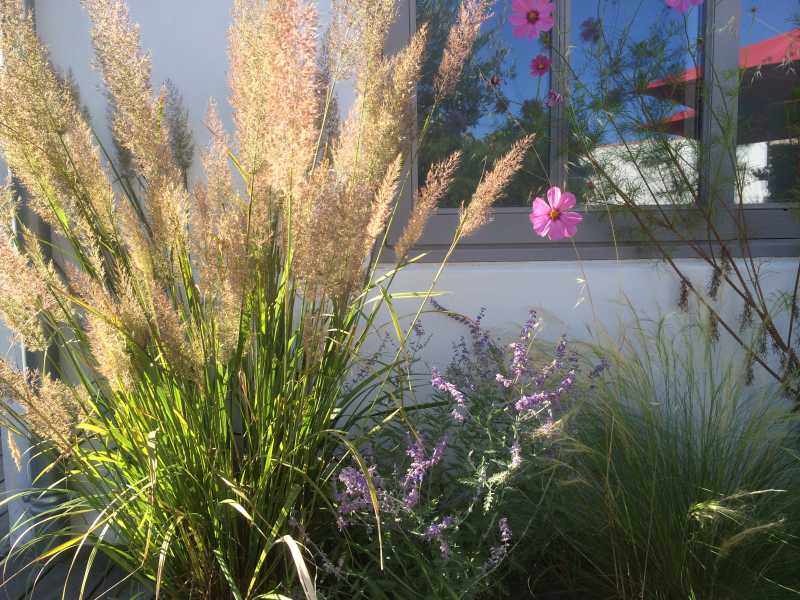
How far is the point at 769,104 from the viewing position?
2531mm

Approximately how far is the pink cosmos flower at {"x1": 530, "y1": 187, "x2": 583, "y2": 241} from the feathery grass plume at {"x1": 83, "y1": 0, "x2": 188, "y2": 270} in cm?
121

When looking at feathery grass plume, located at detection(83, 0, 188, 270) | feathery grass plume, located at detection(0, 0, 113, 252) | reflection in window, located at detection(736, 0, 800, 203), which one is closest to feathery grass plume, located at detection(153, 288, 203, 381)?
feathery grass plume, located at detection(83, 0, 188, 270)

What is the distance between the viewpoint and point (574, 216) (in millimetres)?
2232

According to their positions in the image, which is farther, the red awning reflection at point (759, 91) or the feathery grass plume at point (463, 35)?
the red awning reflection at point (759, 91)

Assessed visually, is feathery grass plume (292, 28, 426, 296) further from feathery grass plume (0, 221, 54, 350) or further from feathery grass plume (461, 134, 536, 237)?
feathery grass plume (0, 221, 54, 350)

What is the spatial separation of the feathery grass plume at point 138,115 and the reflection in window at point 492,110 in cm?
132

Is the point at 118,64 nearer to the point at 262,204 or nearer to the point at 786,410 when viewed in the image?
the point at 262,204

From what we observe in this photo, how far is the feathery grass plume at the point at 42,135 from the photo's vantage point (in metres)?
1.33

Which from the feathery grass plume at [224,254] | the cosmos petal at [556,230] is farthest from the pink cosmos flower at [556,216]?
the feathery grass plume at [224,254]

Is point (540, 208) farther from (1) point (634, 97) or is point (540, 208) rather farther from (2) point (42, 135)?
(2) point (42, 135)

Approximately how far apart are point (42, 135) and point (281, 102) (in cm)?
47

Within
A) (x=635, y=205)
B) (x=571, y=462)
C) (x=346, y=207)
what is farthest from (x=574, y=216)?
(x=346, y=207)

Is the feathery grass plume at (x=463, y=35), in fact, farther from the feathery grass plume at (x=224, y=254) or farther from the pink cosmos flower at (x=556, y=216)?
the pink cosmos flower at (x=556, y=216)

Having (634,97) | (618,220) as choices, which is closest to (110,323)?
(618,220)
